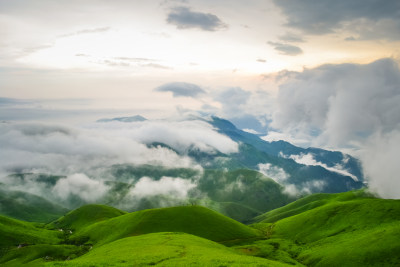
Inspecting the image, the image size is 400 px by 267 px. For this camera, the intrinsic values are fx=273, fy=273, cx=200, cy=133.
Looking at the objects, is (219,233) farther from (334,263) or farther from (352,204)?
(352,204)

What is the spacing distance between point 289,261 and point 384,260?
90.3 feet

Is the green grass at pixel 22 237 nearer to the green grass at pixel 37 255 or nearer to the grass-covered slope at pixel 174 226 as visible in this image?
the grass-covered slope at pixel 174 226

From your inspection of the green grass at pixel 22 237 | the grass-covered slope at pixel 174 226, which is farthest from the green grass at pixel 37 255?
the green grass at pixel 22 237

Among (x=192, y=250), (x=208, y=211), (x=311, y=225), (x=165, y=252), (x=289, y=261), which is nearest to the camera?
(x=165, y=252)

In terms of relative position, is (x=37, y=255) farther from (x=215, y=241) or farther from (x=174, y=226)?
(x=215, y=241)

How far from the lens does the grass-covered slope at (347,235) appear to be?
257 feet

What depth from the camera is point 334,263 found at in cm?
8119

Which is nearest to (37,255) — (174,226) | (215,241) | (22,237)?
(22,237)

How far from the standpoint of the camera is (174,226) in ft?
465

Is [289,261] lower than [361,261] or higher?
lower

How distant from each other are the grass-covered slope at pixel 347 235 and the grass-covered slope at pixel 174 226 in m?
23.4

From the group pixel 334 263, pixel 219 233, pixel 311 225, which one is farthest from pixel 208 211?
pixel 334 263

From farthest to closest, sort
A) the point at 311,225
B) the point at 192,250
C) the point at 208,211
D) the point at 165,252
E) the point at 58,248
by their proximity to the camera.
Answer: the point at 208,211
the point at 311,225
the point at 58,248
the point at 192,250
the point at 165,252

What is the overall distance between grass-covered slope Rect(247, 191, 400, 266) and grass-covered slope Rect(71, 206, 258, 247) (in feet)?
76.6
